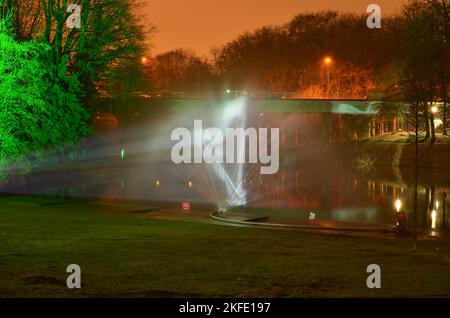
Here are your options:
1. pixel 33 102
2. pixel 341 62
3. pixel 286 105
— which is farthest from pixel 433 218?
pixel 341 62

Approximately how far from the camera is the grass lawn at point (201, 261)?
14594 millimetres

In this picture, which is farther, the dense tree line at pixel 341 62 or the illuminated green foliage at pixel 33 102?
the dense tree line at pixel 341 62

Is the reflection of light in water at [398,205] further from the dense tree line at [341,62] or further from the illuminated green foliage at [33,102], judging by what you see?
the dense tree line at [341,62]

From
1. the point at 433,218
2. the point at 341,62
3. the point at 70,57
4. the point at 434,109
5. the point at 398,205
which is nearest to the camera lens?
the point at 433,218

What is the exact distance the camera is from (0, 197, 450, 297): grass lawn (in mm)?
14594

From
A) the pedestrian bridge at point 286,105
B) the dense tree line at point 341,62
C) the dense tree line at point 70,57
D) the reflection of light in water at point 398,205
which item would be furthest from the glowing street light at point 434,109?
the dense tree line at point 70,57

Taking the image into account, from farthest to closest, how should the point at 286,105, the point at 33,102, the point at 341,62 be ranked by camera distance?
the point at 341,62 → the point at 286,105 → the point at 33,102

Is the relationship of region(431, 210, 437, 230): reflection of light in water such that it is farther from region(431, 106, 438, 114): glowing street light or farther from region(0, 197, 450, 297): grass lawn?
region(431, 106, 438, 114): glowing street light

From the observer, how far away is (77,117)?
162 feet

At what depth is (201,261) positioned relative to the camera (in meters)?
18.8

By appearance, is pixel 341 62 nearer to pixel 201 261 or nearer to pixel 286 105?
pixel 286 105

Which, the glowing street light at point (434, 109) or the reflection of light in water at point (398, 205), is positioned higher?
the glowing street light at point (434, 109)

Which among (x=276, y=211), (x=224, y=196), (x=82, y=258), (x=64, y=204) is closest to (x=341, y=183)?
(x=224, y=196)

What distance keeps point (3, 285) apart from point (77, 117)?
35946mm
